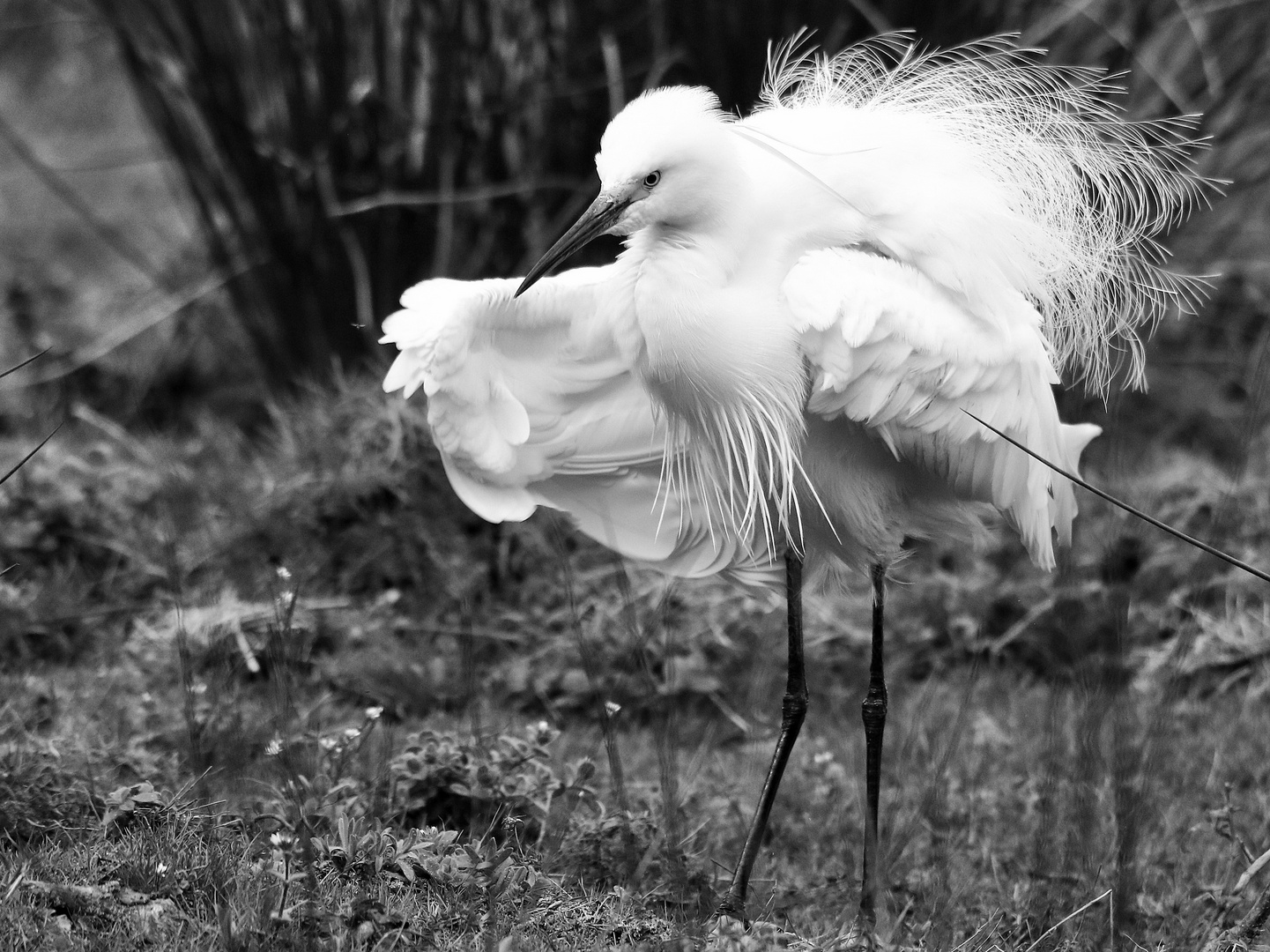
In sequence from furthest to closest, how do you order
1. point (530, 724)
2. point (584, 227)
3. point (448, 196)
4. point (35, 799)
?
point (448, 196)
point (530, 724)
point (584, 227)
point (35, 799)

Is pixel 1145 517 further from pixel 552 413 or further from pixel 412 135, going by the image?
pixel 412 135

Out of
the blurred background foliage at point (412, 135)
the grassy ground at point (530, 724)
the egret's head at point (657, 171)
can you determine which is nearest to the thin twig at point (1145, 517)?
the grassy ground at point (530, 724)

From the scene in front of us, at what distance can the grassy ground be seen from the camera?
7.31 ft

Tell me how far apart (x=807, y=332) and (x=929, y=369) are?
0.27 metres

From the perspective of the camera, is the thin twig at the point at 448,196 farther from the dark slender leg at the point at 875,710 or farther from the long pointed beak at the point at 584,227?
the dark slender leg at the point at 875,710

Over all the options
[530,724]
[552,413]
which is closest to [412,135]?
[552,413]

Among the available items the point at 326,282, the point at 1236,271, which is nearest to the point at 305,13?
the point at 326,282

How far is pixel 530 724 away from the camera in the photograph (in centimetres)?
370

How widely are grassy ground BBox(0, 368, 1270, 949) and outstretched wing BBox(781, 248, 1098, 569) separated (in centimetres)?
52

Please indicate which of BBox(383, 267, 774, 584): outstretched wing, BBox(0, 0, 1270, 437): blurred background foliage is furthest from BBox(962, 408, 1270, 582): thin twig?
BBox(0, 0, 1270, 437): blurred background foliage

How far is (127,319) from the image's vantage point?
242 inches

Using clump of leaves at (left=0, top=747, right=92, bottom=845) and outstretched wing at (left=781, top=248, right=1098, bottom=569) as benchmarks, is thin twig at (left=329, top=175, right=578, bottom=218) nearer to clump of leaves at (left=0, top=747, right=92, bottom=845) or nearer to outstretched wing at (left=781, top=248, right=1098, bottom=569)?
outstretched wing at (left=781, top=248, right=1098, bottom=569)

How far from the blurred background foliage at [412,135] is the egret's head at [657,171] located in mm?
2095

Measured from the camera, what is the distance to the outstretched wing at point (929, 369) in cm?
265
